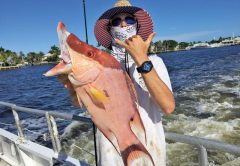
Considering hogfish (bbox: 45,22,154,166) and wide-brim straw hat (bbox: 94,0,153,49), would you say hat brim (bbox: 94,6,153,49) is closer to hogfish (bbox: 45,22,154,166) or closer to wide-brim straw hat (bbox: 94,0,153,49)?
wide-brim straw hat (bbox: 94,0,153,49)

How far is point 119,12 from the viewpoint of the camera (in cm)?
185

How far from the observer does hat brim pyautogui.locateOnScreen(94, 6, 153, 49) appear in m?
1.83

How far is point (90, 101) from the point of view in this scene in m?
1.43

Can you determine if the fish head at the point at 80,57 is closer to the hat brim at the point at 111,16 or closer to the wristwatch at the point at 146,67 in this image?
the wristwatch at the point at 146,67

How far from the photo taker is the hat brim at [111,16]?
183 cm

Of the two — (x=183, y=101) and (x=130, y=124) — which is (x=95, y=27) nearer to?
(x=130, y=124)

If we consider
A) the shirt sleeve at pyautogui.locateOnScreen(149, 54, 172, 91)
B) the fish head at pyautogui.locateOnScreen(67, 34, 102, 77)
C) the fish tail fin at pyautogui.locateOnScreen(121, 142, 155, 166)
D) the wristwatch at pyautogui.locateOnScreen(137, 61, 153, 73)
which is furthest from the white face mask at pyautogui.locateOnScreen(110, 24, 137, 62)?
the fish tail fin at pyautogui.locateOnScreen(121, 142, 155, 166)

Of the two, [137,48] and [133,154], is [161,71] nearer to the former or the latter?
[137,48]

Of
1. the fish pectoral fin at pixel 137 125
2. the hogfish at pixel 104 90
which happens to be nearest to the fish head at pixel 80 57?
the hogfish at pixel 104 90

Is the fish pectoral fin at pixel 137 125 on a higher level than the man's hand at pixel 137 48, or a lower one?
lower

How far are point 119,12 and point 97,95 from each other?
65 centimetres

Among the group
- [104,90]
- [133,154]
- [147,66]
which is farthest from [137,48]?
[133,154]

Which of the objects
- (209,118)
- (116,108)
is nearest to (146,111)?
(116,108)

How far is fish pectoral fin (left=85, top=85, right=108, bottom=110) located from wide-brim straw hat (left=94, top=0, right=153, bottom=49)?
593 mm
